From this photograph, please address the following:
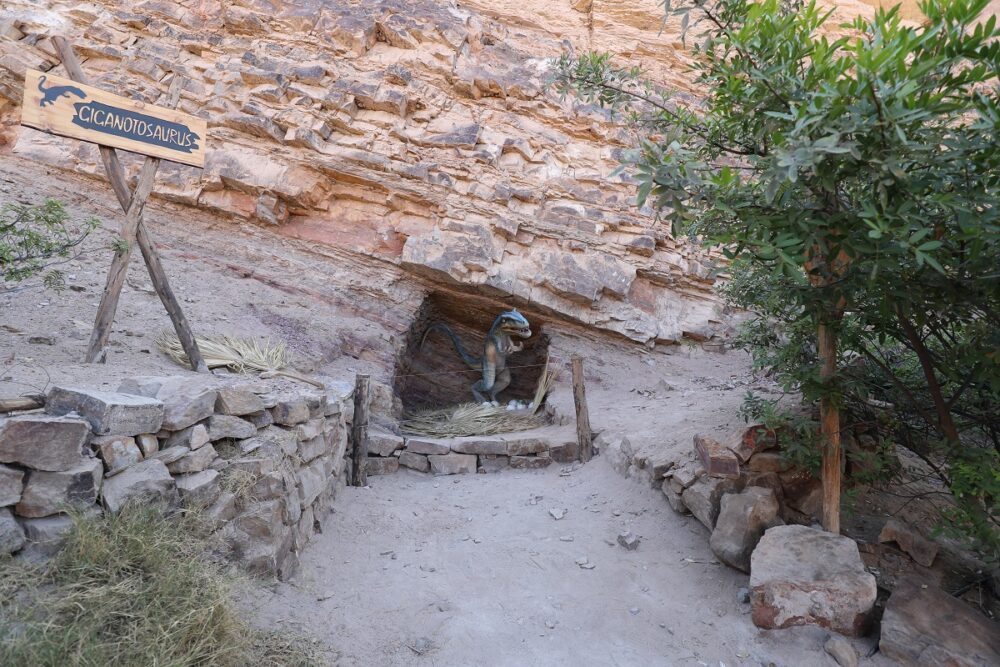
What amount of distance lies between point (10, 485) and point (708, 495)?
11.9 feet

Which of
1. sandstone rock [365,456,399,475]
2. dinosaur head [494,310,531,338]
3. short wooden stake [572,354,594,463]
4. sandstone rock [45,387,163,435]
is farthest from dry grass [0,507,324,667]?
dinosaur head [494,310,531,338]

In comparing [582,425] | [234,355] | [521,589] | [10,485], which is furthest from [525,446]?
[10,485]

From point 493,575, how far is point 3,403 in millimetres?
2712

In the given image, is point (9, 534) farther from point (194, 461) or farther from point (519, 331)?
point (519, 331)

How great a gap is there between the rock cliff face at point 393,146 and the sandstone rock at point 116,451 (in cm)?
492

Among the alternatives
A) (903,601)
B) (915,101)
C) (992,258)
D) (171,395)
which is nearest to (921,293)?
(992,258)

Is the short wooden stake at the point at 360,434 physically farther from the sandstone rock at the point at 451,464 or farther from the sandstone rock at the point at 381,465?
the sandstone rock at the point at 451,464

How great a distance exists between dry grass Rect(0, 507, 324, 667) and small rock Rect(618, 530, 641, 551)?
2.17m

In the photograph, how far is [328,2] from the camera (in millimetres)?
8078

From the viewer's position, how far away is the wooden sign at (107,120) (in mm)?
3240

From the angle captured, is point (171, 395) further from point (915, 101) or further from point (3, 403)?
point (915, 101)

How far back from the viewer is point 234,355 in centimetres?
469

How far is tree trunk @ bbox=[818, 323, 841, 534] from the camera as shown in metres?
2.97

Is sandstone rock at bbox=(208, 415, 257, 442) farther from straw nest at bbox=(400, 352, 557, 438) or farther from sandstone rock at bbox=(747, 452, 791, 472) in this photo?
sandstone rock at bbox=(747, 452, 791, 472)
